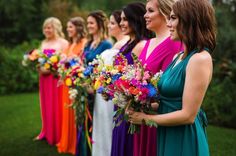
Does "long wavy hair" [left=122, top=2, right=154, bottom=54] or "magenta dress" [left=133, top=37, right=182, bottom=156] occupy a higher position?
"long wavy hair" [left=122, top=2, right=154, bottom=54]

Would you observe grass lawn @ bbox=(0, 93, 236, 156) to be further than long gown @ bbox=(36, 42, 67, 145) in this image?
No

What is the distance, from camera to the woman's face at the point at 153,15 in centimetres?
351

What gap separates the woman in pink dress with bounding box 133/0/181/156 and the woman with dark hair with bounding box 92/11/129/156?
4.19 feet

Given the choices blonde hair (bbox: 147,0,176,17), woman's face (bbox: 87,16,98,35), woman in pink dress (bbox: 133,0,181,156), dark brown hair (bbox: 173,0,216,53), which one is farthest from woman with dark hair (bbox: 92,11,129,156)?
dark brown hair (bbox: 173,0,216,53)

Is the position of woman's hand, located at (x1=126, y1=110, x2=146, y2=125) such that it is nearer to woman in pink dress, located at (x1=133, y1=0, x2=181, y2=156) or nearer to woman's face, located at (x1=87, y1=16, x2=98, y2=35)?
woman in pink dress, located at (x1=133, y1=0, x2=181, y2=156)

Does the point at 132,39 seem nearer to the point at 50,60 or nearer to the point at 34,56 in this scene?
the point at 50,60

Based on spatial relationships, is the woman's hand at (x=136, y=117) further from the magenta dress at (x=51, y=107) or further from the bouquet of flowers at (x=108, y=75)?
the magenta dress at (x=51, y=107)

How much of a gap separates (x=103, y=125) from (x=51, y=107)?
2.88 m

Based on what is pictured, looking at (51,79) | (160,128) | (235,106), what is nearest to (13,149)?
(51,79)

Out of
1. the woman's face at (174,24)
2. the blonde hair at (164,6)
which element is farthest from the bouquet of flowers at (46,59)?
the woman's face at (174,24)

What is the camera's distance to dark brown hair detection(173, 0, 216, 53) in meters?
2.54

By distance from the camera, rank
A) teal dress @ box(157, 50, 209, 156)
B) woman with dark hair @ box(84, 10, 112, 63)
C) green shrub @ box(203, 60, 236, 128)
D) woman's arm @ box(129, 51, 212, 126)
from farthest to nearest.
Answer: green shrub @ box(203, 60, 236, 128) → woman with dark hair @ box(84, 10, 112, 63) → teal dress @ box(157, 50, 209, 156) → woman's arm @ box(129, 51, 212, 126)

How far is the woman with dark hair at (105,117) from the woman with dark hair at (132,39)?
1.89 feet

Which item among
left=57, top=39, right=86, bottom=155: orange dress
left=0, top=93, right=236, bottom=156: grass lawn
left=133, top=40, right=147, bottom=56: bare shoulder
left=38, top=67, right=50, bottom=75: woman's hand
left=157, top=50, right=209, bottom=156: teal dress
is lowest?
left=0, top=93, right=236, bottom=156: grass lawn
